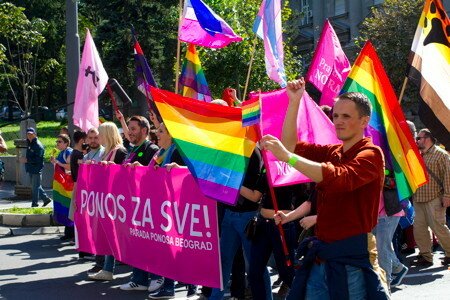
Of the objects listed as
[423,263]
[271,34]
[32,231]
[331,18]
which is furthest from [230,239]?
[331,18]

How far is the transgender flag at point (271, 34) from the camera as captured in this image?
8984 millimetres

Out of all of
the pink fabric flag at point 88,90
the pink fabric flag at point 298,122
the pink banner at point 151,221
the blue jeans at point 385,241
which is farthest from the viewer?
the pink fabric flag at point 88,90

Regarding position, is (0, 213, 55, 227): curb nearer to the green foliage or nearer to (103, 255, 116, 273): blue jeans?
(103, 255, 116, 273): blue jeans

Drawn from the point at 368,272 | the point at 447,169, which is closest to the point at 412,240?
the point at 447,169

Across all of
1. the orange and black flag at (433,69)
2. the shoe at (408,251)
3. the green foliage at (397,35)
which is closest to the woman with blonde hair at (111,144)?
the orange and black flag at (433,69)

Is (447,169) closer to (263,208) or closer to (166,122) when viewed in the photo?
(263,208)

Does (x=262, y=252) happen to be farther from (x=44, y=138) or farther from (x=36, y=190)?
(x=44, y=138)

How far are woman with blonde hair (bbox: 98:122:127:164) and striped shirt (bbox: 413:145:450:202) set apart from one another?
3.88 metres

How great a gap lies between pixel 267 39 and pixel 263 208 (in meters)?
3.56

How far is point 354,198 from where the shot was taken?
411 centimetres

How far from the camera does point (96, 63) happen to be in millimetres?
10758

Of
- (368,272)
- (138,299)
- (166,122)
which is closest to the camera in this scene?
(368,272)

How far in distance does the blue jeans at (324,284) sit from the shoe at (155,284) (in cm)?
339

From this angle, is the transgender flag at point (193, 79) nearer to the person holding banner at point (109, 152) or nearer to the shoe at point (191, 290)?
the person holding banner at point (109, 152)
